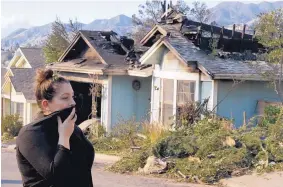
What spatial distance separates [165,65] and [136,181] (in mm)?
6954

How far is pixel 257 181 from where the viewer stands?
36.3 feet

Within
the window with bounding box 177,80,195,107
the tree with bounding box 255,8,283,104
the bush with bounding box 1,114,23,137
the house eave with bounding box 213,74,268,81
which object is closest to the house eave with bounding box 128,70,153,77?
the window with bounding box 177,80,195,107

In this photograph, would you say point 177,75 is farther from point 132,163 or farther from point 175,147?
point 132,163

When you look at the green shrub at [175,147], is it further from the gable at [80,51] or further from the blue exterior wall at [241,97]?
the gable at [80,51]

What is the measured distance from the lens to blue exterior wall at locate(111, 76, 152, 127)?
67.5 feet

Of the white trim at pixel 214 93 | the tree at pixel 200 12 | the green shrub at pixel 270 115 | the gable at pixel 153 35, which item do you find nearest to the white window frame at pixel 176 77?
the white trim at pixel 214 93

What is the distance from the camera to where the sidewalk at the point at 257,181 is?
1082cm

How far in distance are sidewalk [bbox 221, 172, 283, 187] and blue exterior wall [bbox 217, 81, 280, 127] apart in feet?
17.2

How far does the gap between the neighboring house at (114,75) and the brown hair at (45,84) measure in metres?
15.8

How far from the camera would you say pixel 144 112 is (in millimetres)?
20984

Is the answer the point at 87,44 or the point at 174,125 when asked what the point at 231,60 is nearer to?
the point at 174,125

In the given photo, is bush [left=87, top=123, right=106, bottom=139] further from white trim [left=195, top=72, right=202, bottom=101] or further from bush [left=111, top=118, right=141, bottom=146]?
white trim [left=195, top=72, right=202, bottom=101]

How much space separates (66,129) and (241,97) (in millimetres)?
14163

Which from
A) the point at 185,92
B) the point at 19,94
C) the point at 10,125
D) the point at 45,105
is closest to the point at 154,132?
the point at 185,92
